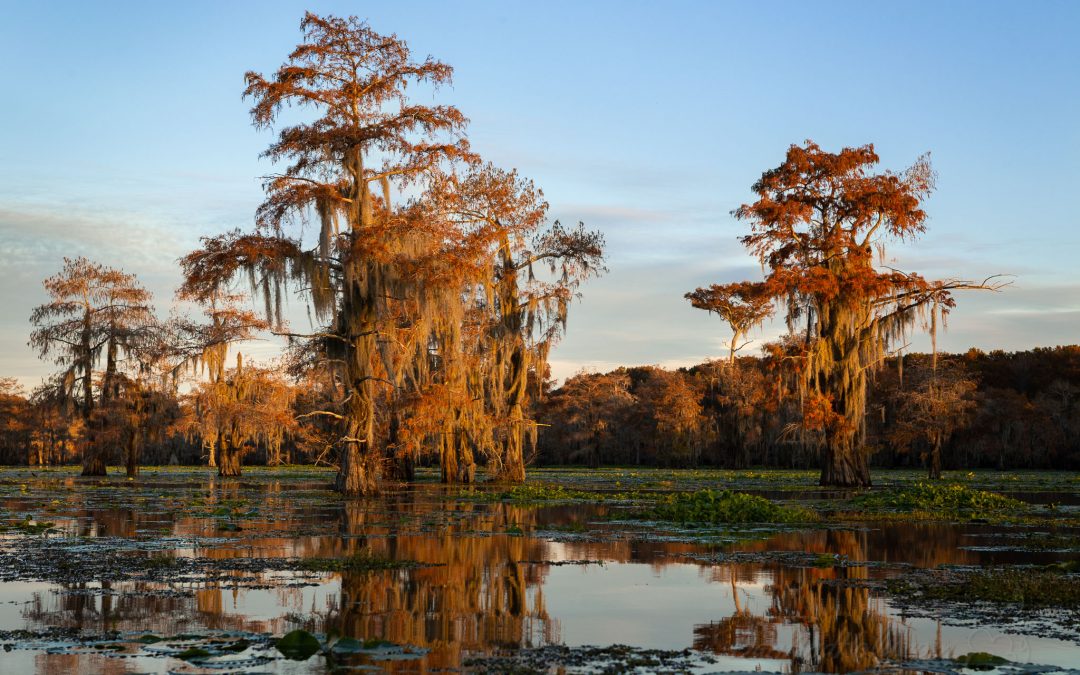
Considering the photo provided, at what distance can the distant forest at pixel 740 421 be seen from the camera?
174 feet

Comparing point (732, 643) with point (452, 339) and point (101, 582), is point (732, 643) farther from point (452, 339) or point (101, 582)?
point (452, 339)

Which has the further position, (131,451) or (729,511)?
(131,451)

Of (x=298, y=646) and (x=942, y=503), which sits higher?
(x=298, y=646)

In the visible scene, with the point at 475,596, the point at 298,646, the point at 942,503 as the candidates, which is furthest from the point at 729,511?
the point at 298,646

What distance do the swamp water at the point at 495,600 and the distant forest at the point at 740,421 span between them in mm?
25710

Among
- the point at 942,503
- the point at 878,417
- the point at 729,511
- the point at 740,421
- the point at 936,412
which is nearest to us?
the point at 729,511

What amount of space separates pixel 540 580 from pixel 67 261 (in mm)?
47472

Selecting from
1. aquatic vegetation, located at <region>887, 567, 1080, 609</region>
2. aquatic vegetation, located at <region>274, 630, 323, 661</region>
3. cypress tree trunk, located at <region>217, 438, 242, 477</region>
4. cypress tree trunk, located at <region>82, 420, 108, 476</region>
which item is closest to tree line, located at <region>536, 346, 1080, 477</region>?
cypress tree trunk, located at <region>217, 438, 242, 477</region>

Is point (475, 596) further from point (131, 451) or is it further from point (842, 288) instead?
point (131, 451)

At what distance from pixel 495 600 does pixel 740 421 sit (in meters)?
76.9

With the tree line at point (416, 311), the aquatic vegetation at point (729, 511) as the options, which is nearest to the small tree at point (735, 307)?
the tree line at point (416, 311)

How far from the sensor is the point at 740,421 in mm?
84188

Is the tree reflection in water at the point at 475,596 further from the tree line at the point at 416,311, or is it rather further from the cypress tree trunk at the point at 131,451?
the cypress tree trunk at the point at 131,451

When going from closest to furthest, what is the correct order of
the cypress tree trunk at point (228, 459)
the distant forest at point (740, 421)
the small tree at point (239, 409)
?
1. the small tree at point (239, 409)
2. the distant forest at point (740, 421)
3. the cypress tree trunk at point (228, 459)
